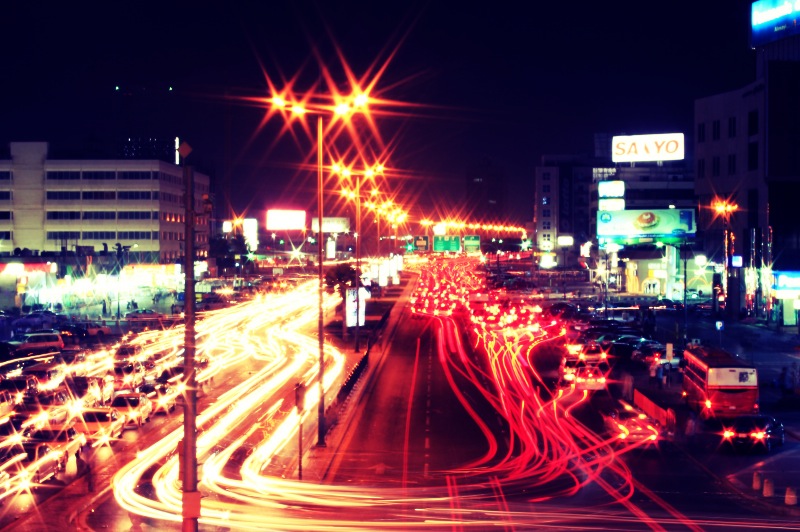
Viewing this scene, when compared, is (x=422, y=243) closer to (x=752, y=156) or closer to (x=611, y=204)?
(x=611, y=204)

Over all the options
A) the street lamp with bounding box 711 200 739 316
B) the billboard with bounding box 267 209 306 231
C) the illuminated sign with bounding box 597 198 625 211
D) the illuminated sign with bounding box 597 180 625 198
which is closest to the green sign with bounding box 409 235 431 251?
the billboard with bounding box 267 209 306 231

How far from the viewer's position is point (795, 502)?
20.0 meters

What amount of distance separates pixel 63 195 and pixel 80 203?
5.96ft

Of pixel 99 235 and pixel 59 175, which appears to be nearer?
pixel 59 175

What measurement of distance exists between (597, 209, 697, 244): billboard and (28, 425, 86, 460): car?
6748 cm

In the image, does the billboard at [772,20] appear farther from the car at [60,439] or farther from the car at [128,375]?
the car at [60,439]

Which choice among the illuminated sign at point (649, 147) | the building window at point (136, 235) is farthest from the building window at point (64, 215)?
the illuminated sign at point (649, 147)

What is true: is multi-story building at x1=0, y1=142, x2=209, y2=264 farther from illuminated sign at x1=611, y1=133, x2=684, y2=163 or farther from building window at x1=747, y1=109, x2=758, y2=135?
building window at x1=747, y1=109, x2=758, y2=135

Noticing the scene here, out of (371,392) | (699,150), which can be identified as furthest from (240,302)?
(371,392)

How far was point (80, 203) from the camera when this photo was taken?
4013 inches

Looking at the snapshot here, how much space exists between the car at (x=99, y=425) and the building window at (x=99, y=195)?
78.1m

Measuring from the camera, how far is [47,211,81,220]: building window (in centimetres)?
10156

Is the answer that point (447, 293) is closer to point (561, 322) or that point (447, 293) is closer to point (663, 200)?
point (561, 322)

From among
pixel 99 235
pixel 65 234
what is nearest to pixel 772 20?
pixel 99 235
